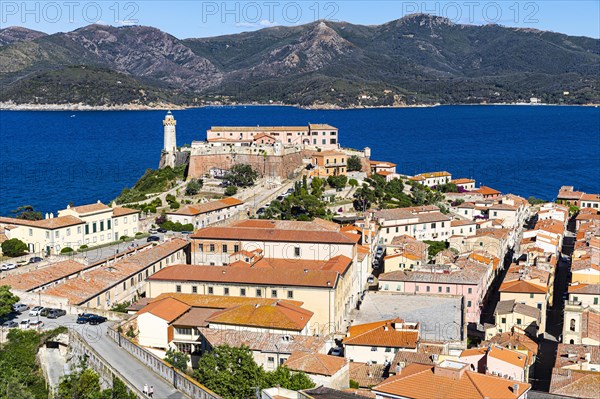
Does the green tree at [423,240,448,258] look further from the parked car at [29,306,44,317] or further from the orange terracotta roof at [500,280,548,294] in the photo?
the parked car at [29,306,44,317]

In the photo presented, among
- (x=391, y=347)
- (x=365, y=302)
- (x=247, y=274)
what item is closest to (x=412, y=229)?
(x=365, y=302)

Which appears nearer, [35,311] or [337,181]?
[35,311]

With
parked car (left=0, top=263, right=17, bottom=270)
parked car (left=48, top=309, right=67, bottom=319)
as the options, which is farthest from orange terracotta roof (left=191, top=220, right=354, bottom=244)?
parked car (left=48, top=309, right=67, bottom=319)

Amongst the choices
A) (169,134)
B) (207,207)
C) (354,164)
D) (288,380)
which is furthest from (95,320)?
(169,134)

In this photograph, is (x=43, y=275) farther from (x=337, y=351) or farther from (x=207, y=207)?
(x=207, y=207)

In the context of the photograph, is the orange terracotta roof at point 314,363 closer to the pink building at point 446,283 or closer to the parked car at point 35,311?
the parked car at point 35,311

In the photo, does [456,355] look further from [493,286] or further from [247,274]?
[493,286]
